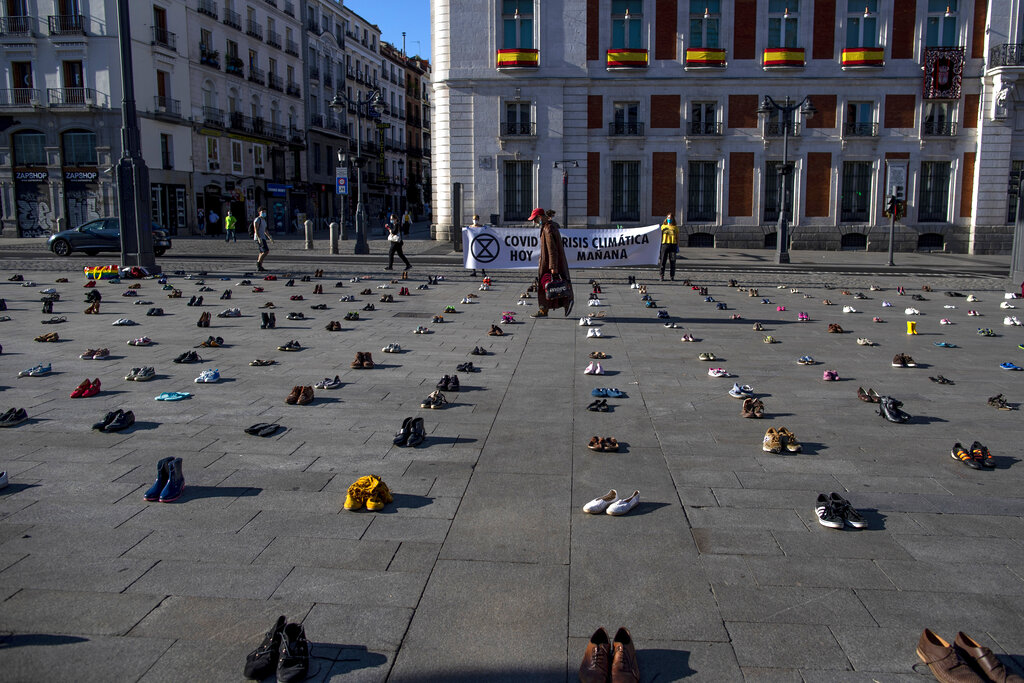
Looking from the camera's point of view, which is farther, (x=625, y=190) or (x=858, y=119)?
(x=625, y=190)

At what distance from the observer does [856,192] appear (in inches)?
1484

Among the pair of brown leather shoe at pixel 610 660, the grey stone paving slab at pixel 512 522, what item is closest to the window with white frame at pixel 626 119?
the grey stone paving slab at pixel 512 522

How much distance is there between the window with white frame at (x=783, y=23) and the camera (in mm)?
36438

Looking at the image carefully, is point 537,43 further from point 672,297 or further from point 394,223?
point 672,297

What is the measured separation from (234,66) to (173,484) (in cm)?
5281

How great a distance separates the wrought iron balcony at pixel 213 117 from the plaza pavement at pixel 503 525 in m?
43.0

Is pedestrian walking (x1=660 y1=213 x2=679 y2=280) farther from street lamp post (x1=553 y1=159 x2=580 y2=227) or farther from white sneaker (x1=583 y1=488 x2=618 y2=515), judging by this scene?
white sneaker (x1=583 y1=488 x2=618 y2=515)

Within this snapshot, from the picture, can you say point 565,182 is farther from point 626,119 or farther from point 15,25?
point 15,25

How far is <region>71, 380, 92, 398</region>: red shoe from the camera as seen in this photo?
8312mm

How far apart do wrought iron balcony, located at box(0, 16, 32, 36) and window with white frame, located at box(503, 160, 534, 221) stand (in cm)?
2759

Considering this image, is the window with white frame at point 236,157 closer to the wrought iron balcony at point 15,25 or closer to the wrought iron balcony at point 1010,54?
the wrought iron balcony at point 15,25

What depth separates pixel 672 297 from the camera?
18.4m

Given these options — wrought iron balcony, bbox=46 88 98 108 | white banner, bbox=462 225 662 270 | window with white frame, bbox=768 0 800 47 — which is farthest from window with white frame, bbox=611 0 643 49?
wrought iron balcony, bbox=46 88 98 108

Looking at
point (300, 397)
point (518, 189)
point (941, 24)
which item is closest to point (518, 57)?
point (518, 189)
